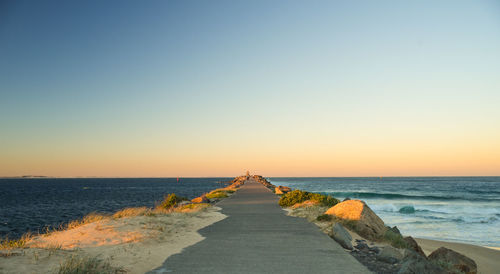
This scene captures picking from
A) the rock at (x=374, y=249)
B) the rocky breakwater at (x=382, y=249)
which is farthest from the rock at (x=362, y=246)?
the rock at (x=374, y=249)

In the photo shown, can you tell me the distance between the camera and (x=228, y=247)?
31.7 ft

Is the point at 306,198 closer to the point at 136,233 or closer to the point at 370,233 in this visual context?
the point at 370,233

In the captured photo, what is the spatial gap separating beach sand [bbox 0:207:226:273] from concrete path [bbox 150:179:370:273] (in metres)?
0.66

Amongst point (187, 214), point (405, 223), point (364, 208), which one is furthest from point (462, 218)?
point (187, 214)

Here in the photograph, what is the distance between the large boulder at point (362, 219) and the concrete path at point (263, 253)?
168 centimetres

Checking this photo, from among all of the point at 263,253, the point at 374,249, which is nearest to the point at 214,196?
the point at 374,249

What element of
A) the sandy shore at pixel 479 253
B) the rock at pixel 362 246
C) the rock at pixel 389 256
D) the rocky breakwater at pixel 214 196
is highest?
the rock at pixel 389 256

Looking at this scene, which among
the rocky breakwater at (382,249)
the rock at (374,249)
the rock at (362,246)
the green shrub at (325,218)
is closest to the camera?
the rocky breakwater at (382,249)

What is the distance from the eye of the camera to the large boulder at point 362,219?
40.8 feet

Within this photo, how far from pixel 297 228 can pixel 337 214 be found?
2420mm

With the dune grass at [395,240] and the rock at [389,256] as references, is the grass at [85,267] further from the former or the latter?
the dune grass at [395,240]

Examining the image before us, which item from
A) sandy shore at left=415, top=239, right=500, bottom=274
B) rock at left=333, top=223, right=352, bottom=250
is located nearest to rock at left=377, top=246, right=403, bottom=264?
rock at left=333, top=223, right=352, bottom=250

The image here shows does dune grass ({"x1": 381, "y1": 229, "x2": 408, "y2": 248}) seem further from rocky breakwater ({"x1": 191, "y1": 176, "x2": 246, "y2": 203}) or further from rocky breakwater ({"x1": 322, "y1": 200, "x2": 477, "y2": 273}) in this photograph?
rocky breakwater ({"x1": 191, "y1": 176, "x2": 246, "y2": 203})

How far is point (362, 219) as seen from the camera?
42.4 ft
